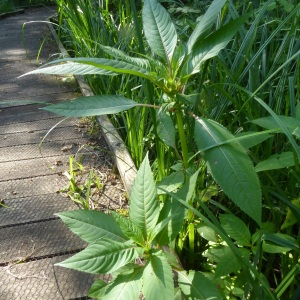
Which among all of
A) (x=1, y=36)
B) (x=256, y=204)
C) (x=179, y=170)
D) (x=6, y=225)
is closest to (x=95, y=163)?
(x=6, y=225)

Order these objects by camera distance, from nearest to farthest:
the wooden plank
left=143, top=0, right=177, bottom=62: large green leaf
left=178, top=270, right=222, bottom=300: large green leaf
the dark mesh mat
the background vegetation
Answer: left=178, top=270, right=222, bottom=300: large green leaf → left=143, top=0, right=177, bottom=62: large green leaf → the dark mesh mat → the wooden plank → the background vegetation

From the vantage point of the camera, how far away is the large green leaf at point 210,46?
1.11 meters

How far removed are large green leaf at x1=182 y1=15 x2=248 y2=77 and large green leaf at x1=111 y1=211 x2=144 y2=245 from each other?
37 centimetres

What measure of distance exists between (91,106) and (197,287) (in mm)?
486

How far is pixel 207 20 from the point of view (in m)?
1.15

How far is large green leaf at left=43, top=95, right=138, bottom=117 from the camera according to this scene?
1093mm

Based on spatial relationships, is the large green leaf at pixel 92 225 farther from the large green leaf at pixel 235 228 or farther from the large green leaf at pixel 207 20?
the large green leaf at pixel 207 20

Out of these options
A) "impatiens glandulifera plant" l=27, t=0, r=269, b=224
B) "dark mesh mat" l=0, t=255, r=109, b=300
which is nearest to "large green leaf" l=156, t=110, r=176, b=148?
"impatiens glandulifera plant" l=27, t=0, r=269, b=224

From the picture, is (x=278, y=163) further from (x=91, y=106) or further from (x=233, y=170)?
(x=91, y=106)

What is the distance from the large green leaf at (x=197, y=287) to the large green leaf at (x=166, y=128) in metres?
0.35

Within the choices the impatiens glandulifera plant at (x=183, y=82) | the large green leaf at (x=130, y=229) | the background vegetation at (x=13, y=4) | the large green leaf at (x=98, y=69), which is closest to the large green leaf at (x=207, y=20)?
the impatiens glandulifera plant at (x=183, y=82)

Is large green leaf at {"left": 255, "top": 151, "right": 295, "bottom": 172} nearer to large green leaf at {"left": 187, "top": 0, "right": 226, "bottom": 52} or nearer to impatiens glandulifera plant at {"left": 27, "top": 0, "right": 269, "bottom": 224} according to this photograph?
impatiens glandulifera plant at {"left": 27, "top": 0, "right": 269, "bottom": 224}

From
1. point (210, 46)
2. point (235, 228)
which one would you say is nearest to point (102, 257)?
point (235, 228)

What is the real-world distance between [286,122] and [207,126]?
20 centimetres
